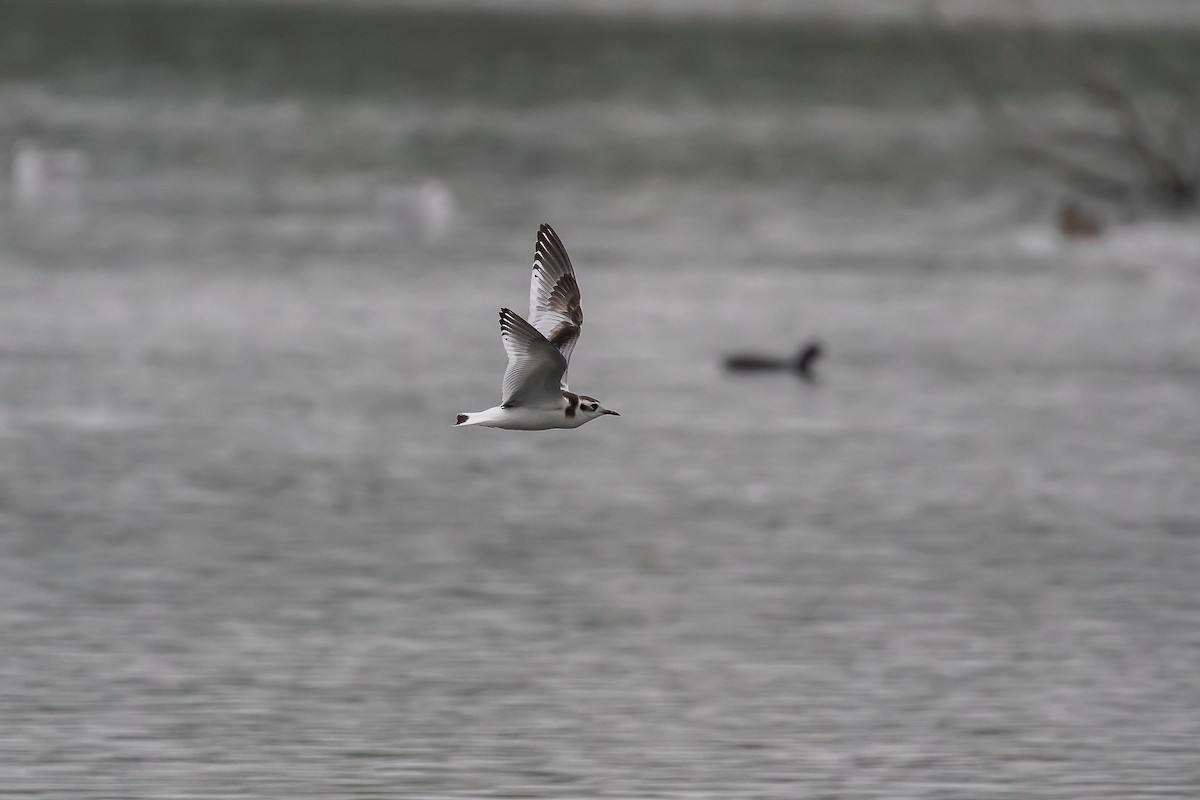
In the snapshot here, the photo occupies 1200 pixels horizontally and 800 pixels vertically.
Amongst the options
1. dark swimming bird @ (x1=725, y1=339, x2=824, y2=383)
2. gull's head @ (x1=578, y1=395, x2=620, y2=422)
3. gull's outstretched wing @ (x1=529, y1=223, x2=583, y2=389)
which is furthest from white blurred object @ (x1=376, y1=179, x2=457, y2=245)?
gull's head @ (x1=578, y1=395, x2=620, y2=422)

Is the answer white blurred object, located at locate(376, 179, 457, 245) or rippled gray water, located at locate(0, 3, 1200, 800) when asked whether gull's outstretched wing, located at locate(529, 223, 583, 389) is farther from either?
white blurred object, located at locate(376, 179, 457, 245)

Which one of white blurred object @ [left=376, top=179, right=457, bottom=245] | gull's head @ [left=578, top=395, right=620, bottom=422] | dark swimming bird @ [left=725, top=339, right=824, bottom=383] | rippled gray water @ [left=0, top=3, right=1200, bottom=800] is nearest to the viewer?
gull's head @ [left=578, top=395, right=620, bottom=422]

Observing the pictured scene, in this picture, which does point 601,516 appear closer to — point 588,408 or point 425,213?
point 588,408

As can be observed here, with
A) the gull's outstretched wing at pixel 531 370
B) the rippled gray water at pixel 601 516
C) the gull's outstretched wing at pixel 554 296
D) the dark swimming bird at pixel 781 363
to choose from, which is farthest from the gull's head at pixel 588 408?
the dark swimming bird at pixel 781 363

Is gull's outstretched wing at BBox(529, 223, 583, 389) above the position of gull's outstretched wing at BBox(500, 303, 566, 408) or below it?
above

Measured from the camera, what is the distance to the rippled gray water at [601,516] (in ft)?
48.0

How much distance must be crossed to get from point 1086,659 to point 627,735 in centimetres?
422

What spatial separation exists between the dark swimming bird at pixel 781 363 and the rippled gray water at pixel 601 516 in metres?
0.25

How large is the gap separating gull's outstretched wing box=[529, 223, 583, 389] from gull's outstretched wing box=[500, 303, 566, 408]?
2.08 ft

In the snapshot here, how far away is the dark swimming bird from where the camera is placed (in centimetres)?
3031

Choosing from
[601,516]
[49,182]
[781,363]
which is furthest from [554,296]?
[49,182]

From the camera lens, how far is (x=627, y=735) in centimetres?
1473

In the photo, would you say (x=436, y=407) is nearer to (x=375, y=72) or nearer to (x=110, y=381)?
(x=110, y=381)

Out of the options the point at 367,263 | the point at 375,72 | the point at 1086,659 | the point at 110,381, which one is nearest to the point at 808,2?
the point at 375,72
